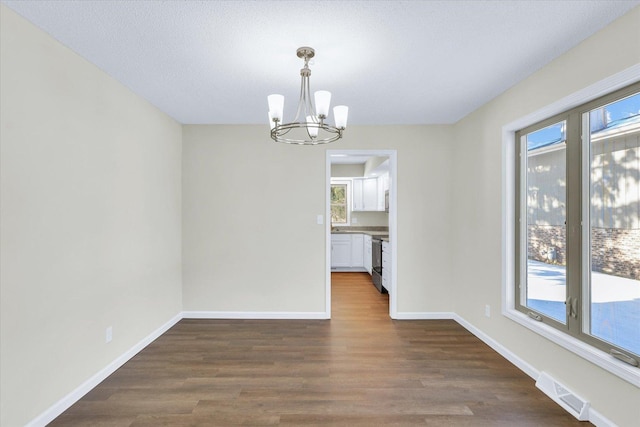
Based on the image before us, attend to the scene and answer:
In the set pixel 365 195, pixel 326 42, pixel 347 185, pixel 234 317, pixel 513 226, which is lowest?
pixel 234 317

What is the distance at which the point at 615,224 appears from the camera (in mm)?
2051

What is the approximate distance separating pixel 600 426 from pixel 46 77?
163 inches

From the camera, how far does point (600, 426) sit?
201 cm

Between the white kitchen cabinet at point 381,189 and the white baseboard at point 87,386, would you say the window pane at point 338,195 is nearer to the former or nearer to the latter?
the white kitchen cabinet at point 381,189

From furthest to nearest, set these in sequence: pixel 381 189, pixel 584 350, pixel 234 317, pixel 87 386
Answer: pixel 381 189
pixel 234 317
pixel 87 386
pixel 584 350

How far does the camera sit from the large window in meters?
1.97

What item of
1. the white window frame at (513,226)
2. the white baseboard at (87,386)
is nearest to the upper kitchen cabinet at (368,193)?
the white window frame at (513,226)

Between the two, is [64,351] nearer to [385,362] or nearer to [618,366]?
[385,362]

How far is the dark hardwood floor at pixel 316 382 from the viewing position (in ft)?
7.03

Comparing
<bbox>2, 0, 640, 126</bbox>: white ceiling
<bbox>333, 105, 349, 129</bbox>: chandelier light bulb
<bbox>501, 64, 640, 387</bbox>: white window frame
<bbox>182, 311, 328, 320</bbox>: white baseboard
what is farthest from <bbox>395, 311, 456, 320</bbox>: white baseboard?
<bbox>333, 105, 349, 129</bbox>: chandelier light bulb

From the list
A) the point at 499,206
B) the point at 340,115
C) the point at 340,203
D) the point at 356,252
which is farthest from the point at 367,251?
the point at 340,115

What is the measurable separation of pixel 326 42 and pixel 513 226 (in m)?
2.37

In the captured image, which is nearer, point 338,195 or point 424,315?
point 424,315

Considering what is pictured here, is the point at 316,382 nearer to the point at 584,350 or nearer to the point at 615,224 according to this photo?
the point at 584,350
